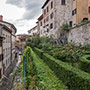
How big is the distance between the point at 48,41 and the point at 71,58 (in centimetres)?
1499

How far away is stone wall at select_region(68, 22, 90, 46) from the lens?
49.7 feet

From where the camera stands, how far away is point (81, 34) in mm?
16594

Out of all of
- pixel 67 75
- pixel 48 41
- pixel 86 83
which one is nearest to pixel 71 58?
pixel 67 75

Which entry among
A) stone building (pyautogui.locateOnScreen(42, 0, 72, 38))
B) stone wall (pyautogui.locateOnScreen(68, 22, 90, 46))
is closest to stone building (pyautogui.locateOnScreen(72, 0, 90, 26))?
stone building (pyautogui.locateOnScreen(42, 0, 72, 38))

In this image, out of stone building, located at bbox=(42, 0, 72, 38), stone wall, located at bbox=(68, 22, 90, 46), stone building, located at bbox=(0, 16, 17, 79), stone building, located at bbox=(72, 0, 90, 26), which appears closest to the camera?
stone wall, located at bbox=(68, 22, 90, 46)

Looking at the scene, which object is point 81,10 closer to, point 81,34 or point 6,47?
point 81,34

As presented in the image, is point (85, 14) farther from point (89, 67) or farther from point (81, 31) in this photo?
point (89, 67)

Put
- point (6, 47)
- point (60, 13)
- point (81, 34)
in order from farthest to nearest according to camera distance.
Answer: point (60, 13) < point (6, 47) < point (81, 34)

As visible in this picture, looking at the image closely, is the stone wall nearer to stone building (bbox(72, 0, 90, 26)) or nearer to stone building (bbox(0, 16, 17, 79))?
stone building (bbox(72, 0, 90, 26))

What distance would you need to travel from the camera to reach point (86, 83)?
14.2 ft

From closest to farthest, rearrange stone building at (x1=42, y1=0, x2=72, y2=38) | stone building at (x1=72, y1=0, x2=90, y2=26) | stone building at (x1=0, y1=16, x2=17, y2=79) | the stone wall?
1. the stone wall
2. stone building at (x1=0, y1=16, x2=17, y2=79)
3. stone building at (x1=72, y1=0, x2=90, y2=26)
4. stone building at (x1=42, y1=0, x2=72, y2=38)

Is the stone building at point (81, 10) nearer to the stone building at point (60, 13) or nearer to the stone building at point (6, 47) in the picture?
the stone building at point (60, 13)

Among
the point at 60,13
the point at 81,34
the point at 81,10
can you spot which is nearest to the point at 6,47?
the point at 60,13

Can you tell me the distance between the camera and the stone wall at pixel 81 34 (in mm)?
15163
